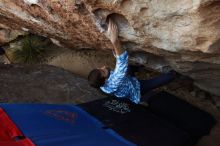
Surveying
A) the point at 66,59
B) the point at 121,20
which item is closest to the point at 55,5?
the point at 121,20

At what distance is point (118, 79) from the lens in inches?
191

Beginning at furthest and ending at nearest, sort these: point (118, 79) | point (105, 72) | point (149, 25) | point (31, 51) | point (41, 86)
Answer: point (31, 51), point (41, 86), point (105, 72), point (118, 79), point (149, 25)

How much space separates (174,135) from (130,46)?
1.37 meters

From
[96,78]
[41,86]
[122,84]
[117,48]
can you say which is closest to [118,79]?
[122,84]

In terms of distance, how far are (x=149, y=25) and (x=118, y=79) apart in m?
0.74

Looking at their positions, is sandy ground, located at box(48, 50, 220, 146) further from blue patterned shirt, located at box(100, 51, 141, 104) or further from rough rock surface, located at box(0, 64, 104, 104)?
blue patterned shirt, located at box(100, 51, 141, 104)

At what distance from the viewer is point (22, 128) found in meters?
4.10

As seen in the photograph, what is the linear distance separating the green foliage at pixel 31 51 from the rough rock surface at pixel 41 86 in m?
0.95

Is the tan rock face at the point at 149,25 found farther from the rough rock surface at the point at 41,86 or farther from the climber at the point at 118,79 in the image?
the rough rock surface at the point at 41,86

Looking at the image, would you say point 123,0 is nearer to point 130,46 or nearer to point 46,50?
point 130,46

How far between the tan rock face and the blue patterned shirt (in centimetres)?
39

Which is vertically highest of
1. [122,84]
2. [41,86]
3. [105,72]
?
[105,72]

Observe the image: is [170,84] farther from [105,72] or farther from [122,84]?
[105,72]

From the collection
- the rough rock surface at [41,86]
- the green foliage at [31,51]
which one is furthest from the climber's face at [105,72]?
the green foliage at [31,51]
